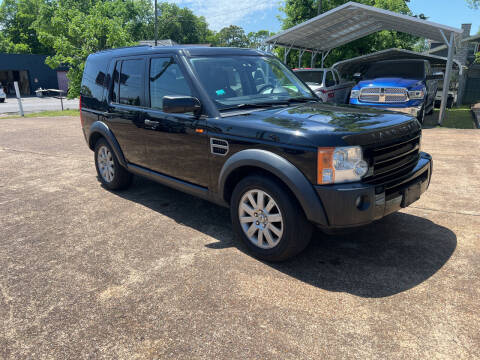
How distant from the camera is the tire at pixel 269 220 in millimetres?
3080

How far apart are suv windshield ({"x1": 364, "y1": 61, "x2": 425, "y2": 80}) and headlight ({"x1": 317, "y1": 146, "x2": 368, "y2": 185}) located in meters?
9.30

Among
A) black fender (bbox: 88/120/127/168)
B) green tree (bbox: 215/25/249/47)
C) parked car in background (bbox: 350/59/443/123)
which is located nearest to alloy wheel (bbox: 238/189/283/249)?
black fender (bbox: 88/120/127/168)

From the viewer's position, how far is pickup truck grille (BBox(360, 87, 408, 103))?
33.3ft

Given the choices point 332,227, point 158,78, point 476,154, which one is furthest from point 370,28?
point 332,227

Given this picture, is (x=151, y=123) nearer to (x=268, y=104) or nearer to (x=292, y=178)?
(x=268, y=104)

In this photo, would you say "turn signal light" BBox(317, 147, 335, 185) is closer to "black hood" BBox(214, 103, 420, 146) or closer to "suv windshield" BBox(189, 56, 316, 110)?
"black hood" BBox(214, 103, 420, 146)

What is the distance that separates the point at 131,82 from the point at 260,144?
2.34 meters

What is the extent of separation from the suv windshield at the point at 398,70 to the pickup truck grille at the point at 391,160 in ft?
28.0

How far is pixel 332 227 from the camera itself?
2.95 m

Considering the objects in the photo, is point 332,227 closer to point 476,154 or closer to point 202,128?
point 202,128

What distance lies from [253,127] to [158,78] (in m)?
1.61

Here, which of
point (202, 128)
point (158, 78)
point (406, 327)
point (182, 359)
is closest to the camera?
point (182, 359)

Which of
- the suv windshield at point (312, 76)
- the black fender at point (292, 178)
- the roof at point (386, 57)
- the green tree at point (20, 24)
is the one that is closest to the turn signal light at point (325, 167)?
the black fender at point (292, 178)

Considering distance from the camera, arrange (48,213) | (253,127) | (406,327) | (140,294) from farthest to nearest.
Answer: (48,213) → (253,127) → (140,294) → (406,327)
